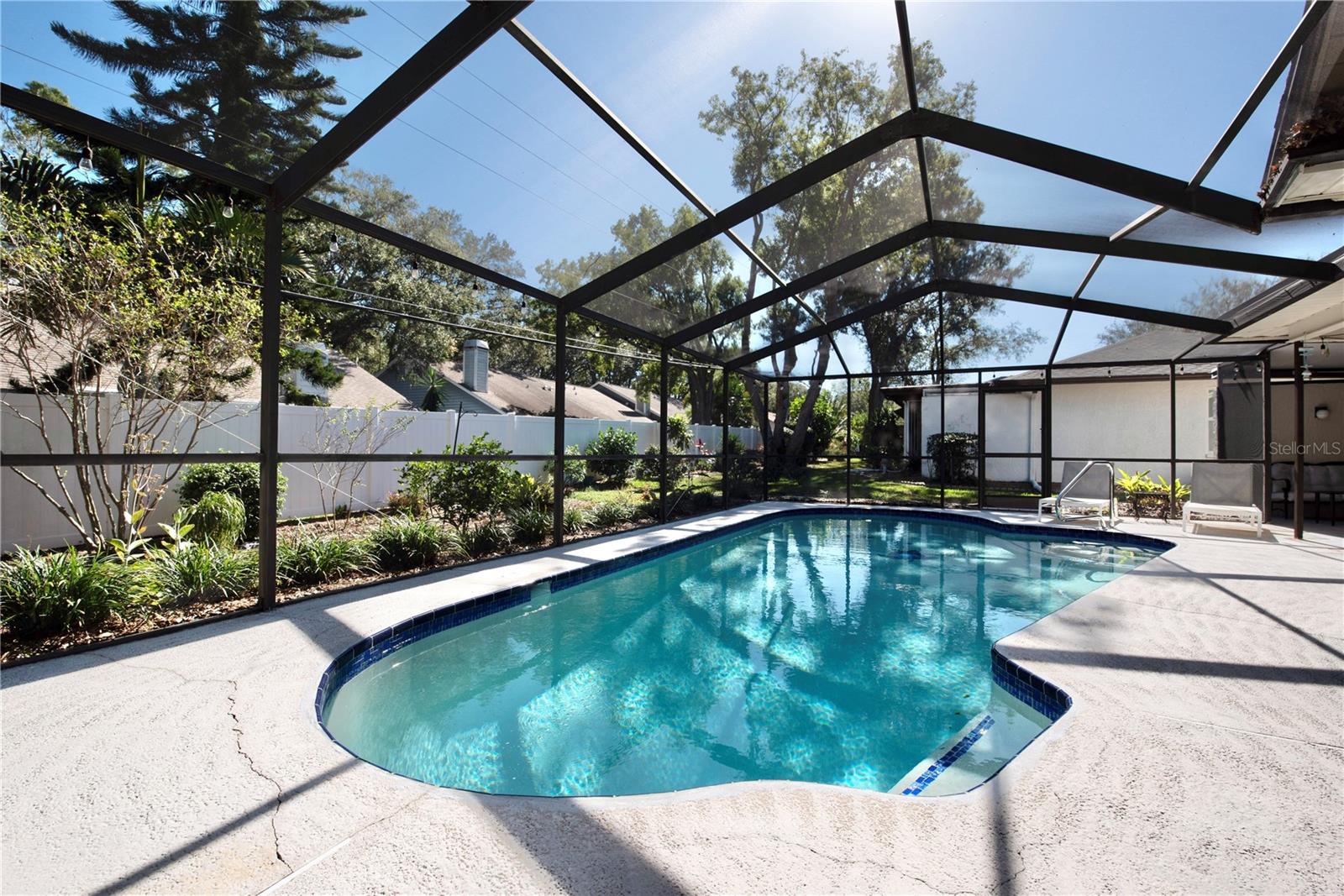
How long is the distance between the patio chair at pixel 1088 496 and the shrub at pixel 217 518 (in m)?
10.5

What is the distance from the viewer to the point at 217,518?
6234 millimetres

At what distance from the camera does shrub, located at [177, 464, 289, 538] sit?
268 inches

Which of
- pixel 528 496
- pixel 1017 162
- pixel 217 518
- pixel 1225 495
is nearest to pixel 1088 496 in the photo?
pixel 1225 495

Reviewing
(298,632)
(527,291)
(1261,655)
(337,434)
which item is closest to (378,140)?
(527,291)

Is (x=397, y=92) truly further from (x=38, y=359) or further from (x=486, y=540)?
(x=38, y=359)

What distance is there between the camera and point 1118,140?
203 inches

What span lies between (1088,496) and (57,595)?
1173 cm

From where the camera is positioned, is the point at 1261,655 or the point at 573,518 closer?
the point at 1261,655

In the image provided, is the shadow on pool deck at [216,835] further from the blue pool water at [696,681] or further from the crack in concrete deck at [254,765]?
the blue pool water at [696,681]

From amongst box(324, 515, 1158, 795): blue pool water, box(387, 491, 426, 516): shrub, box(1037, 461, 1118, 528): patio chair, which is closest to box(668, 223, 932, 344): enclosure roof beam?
box(324, 515, 1158, 795): blue pool water

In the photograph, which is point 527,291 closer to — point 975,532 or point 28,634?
point 28,634

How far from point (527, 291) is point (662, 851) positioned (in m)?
5.94

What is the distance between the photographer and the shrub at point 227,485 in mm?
6812

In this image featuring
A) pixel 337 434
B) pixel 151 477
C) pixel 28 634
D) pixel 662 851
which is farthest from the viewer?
pixel 337 434
